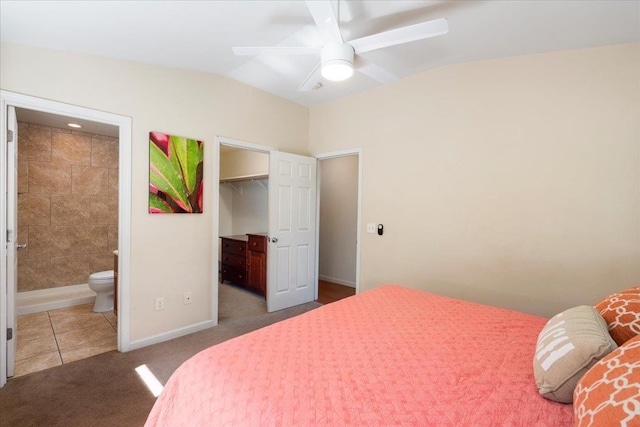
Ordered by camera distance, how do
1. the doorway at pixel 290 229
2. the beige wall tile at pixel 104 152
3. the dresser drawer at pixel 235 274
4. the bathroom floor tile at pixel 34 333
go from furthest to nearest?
the dresser drawer at pixel 235 274 → the beige wall tile at pixel 104 152 → the doorway at pixel 290 229 → the bathroom floor tile at pixel 34 333

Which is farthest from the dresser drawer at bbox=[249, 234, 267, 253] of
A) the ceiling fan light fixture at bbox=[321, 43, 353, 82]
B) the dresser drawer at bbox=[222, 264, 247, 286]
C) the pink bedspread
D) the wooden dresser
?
the ceiling fan light fixture at bbox=[321, 43, 353, 82]

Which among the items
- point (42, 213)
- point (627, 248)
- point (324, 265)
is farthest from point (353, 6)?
point (42, 213)

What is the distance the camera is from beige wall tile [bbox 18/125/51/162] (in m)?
3.67

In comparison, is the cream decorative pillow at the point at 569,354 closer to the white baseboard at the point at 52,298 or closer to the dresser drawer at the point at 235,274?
the dresser drawer at the point at 235,274

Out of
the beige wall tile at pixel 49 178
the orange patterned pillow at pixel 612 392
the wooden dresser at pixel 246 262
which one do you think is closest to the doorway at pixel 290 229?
the wooden dresser at pixel 246 262

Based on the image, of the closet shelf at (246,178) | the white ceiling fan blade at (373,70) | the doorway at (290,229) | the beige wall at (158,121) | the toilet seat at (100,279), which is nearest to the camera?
the white ceiling fan blade at (373,70)

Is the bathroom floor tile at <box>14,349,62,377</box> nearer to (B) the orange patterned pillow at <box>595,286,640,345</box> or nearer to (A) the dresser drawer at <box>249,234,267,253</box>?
(A) the dresser drawer at <box>249,234,267,253</box>

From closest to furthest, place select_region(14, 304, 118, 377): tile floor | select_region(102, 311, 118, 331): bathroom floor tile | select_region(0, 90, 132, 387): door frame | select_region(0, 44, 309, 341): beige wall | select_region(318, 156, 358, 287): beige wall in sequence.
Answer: select_region(0, 90, 132, 387): door frame < select_region(0, 44, 309, 341): beige wall < select_region(14, 304, 118, 377): tile floor < select_region(102, 311, 118, 331): bathroom floor tile < select_region(318, 156, 358, 287): beige wall

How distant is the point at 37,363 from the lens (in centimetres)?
233

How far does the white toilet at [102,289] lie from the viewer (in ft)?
11.1

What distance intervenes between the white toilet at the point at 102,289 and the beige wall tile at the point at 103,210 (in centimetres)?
116

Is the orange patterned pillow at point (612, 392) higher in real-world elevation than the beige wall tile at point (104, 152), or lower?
lower

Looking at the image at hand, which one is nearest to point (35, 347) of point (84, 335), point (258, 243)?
point (84, 335)

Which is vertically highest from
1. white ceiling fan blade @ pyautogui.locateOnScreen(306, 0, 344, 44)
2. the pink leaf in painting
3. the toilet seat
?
white ceiling fan blade @ pyautogui.locateOnScreen(306, 0, 344, 44)
